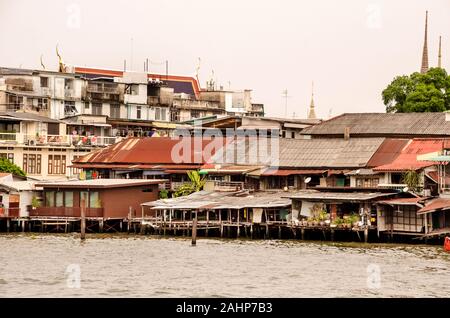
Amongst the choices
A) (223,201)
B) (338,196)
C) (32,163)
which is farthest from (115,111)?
(338,196)

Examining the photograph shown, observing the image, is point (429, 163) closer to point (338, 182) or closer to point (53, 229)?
point (338, 182)

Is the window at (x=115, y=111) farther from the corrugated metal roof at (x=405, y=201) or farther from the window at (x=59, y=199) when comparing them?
the corrugated metal roof at (x=405, y=201)

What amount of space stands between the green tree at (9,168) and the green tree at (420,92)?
29405 millimetres

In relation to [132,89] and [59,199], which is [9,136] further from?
[132,89]

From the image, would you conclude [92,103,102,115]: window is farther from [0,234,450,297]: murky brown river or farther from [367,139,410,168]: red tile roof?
[0,234,450,297]: murky brown river

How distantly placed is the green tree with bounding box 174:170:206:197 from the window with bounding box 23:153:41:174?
15.3m

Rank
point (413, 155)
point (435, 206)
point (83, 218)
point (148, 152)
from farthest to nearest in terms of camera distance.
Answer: point (148, 152)
point (413, 155)
point (83, 218)
point (435, 206)

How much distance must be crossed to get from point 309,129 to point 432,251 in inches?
1078

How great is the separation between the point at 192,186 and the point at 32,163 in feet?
53.3

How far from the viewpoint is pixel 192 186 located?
75750 millimetres

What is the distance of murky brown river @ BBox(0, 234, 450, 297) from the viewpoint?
43625mm

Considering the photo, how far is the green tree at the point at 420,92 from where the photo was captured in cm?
8662

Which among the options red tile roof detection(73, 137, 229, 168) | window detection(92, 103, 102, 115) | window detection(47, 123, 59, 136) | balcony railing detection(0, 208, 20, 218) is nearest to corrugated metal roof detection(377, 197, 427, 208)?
red tile roof detection(73, 137, 229, 168)
